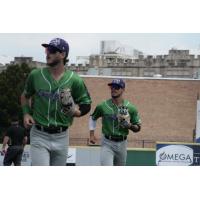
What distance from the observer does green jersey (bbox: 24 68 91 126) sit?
5617mm

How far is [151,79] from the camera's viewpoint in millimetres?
37969

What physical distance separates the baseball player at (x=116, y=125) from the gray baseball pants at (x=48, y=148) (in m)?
1.76

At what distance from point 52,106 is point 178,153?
43.1ft

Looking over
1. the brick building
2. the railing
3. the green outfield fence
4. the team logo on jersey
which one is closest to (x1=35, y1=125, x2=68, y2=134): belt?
the team logo on jersey

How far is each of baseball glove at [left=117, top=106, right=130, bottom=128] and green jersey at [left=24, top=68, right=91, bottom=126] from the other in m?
1.74

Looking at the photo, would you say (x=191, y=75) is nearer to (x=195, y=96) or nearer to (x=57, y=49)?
(x=195, y=96)

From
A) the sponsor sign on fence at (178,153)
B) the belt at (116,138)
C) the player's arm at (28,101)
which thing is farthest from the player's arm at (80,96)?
the sponsor sign on fence at (178,153)

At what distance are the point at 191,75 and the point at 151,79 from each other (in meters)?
15.0

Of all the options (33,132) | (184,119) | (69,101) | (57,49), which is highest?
(57,49)

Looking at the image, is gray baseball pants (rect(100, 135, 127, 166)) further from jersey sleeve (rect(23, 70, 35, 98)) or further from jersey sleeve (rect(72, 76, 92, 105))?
jersey sleeve (rect(23, 70, 35, 98))

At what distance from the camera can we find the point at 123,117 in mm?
7398

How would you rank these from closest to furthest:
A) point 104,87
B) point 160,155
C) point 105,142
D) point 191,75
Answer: point 105,142
point 160,155
point 104,87
point 191,75

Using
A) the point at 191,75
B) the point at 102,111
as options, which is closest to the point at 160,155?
the point at 102,111

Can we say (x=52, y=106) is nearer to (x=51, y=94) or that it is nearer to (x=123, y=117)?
(x=51, y=94)
